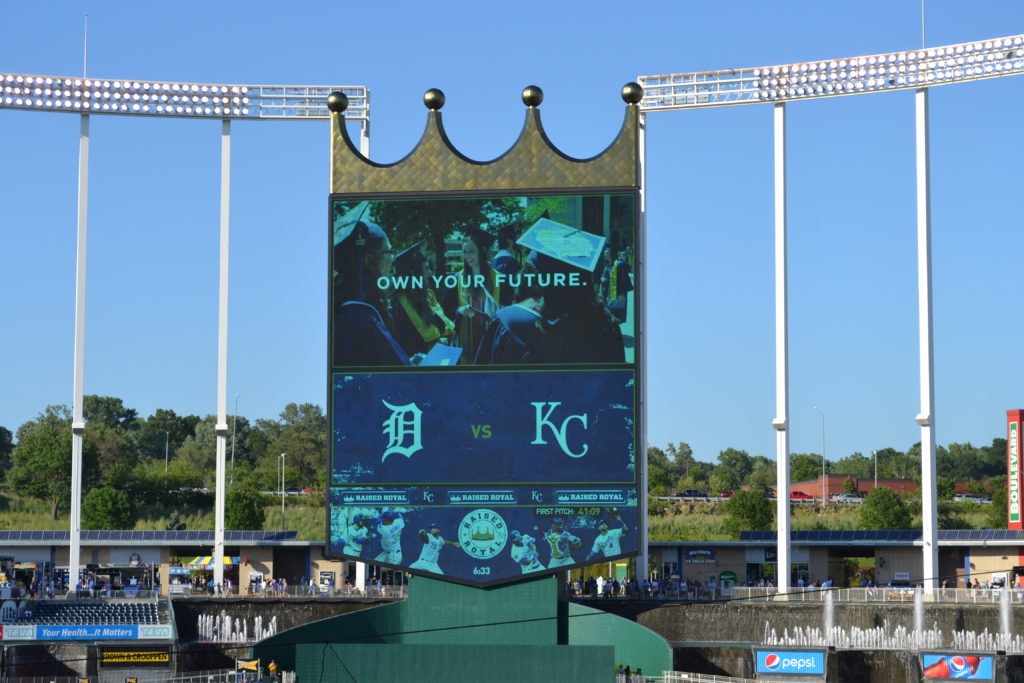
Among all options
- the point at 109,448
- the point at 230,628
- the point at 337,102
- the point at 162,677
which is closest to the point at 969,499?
the point at 109,448

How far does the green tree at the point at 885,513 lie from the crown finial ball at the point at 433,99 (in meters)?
41.5

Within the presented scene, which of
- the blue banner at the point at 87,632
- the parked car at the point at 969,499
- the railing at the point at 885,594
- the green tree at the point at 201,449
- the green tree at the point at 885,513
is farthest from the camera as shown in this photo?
the green tree at the point at 201,449

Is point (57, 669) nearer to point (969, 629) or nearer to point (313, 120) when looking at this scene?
point (313, 120)

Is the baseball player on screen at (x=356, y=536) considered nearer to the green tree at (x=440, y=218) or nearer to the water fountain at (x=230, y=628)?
the water fountain at (x=230, y=628)

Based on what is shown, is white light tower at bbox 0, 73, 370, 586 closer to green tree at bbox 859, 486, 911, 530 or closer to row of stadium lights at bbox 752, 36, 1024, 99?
row of stadium lights at bbox 752, 36, 1024, 99

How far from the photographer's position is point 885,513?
74.2 m

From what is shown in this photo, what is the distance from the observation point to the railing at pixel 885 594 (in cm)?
4138

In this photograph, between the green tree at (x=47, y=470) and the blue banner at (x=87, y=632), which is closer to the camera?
the blue banner at (x=87, y=632)

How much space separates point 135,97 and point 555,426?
1785 centimetres

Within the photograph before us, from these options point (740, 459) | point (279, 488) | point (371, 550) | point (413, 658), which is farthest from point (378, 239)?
point (740, 459)

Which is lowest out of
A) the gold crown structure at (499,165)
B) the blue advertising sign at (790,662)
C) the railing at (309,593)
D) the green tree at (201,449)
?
the blue advertising sign at (790,662)

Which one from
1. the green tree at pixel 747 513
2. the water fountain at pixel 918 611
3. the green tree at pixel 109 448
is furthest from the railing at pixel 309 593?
the green tree at pixel 109 448

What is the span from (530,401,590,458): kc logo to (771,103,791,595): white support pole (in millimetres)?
7079

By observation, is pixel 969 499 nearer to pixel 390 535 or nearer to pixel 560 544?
pixel 560 544
